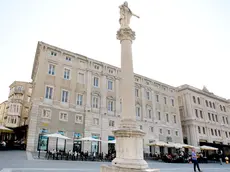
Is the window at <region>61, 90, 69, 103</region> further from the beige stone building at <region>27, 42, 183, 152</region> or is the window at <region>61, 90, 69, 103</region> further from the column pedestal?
the column pedestal

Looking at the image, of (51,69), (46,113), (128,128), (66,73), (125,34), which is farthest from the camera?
(66,73)

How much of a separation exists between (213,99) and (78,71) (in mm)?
41284

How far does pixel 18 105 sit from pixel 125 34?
44935mm

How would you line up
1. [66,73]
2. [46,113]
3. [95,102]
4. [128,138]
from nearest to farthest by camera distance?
[128,138], [46,113], [66,73], [95,102]

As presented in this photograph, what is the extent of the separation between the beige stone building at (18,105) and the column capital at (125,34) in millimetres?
38462

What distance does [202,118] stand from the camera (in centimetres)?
4756

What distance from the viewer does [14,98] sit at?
4844 centimetres

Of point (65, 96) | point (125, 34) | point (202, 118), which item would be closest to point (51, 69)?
point (65, 96)

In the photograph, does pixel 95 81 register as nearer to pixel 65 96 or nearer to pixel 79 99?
pixel 79 99

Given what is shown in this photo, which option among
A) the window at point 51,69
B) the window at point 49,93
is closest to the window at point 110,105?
the window at point 49,93

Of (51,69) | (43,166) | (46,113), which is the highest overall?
(51,69)

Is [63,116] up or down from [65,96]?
down

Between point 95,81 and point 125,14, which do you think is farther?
point 95,81

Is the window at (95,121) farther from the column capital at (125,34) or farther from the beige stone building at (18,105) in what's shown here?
the beige stone building at (18,105)
